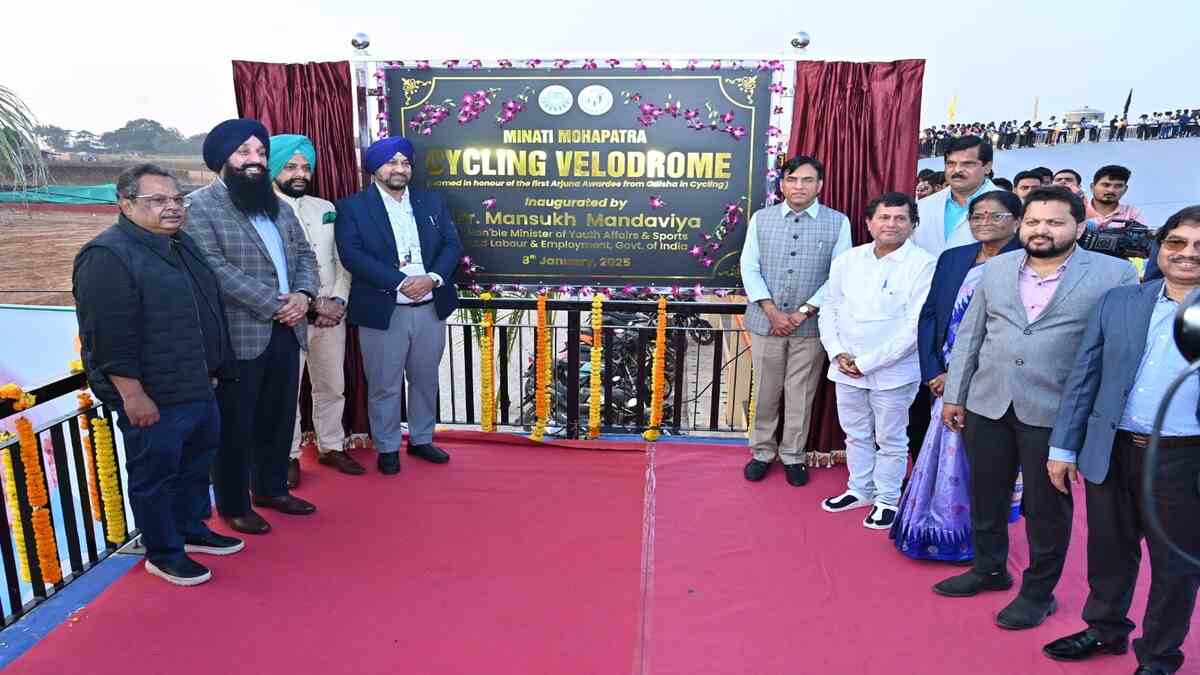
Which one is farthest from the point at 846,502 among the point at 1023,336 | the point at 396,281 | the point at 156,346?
the point at 156,346

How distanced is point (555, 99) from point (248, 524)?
7.75 ft

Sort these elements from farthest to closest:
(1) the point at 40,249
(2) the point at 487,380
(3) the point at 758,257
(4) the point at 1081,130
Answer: (1) the point at 40,249
(4) the point at 1081,130
(2) the point at 487,380
(3) the point at 758,257

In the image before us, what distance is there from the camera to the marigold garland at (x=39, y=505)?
88.5 inches

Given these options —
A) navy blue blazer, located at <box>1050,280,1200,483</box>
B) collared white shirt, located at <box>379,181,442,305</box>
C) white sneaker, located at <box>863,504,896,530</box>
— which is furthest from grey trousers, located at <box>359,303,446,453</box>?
navy blue blazer, located at <box>1050,280,1200,483</box>

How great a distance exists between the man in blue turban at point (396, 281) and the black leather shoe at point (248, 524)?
686 mm

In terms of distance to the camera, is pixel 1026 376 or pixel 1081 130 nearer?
pixel 1026 376

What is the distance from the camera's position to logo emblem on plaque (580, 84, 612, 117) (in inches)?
134

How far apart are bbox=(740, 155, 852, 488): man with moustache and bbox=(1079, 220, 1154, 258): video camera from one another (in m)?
2.73

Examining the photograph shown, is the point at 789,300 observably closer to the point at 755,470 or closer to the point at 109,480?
the point at 755,470

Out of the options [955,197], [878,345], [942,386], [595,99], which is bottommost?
[942,386]

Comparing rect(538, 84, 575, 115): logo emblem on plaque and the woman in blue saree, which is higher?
rect(538, 84, 575, 115): logo emblem on plaque

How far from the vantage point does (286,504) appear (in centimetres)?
295

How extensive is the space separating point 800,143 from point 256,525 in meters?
2.97

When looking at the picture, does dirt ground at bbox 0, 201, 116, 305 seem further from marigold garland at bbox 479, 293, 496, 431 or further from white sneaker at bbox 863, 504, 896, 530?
white sneaker at bbox 863, 504, 896, 530
